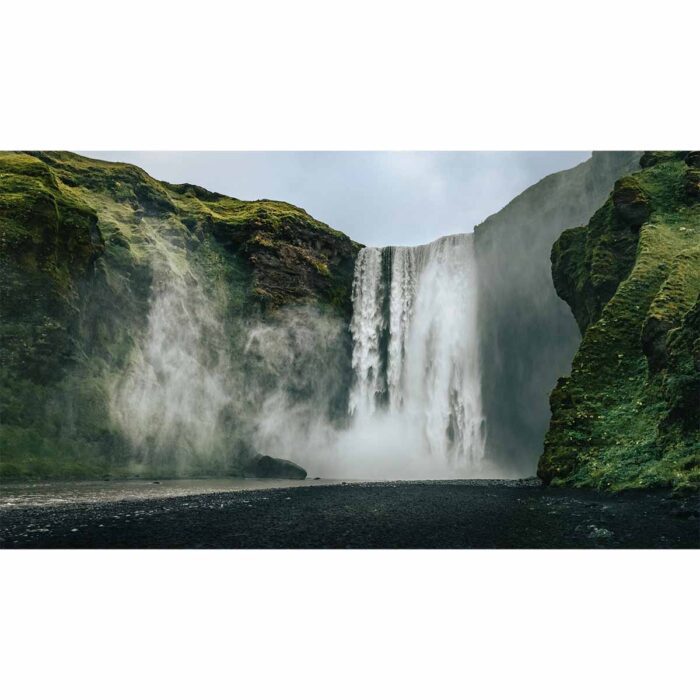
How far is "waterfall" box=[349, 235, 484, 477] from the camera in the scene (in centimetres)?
3108

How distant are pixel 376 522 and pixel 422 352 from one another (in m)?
24.3

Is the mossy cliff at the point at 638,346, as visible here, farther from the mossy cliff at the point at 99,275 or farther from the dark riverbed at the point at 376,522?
Result: the mossy cliff at the point at 99,275

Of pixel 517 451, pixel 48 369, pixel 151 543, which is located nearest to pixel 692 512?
pixel 151 543

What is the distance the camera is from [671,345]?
12.8m

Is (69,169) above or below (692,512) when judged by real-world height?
above

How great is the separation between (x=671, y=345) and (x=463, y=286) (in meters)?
20.8

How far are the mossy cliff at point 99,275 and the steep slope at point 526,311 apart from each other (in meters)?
9.49

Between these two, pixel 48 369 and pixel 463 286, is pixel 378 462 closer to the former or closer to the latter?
pixel 463 286

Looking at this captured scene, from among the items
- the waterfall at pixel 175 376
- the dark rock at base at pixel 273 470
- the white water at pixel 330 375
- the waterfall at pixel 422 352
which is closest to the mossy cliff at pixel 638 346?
the waterfall at pixel 422 352

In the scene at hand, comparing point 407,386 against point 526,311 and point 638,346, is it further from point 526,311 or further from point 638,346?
point 638,346

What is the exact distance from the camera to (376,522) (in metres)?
9.44

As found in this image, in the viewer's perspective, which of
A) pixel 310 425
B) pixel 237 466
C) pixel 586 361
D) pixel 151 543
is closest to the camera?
pixel 151 543

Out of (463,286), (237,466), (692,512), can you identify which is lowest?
(237,466)

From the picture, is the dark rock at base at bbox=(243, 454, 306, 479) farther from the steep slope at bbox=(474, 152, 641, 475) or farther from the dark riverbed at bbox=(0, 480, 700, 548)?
the dark riverbed at bbox=(0, 480, 700, 548)
